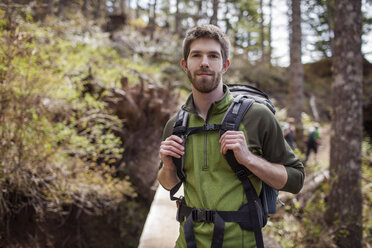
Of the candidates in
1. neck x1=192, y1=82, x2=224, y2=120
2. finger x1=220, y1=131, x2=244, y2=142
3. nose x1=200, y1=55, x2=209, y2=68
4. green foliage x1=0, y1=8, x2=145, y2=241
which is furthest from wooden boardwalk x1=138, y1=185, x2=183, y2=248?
nose x1=200, y1=55, x2=209, y2=68

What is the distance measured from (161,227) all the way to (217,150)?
10.2ft

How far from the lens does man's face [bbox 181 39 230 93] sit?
6.22ft

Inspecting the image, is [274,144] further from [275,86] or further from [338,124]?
[275,86]

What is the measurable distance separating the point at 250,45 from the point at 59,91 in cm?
3018

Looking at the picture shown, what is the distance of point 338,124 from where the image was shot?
20.5 feet

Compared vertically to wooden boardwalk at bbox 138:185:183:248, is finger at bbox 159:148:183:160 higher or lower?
higher

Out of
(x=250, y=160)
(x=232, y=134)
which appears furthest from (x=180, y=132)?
(x=250, y=160)

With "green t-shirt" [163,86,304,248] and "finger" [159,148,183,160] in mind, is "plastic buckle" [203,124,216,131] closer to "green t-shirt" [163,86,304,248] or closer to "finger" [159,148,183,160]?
"green t-shirt" [163,86,304,248]

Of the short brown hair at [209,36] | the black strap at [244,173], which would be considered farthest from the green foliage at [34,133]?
the black strap at [244,173]

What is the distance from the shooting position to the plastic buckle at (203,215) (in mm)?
1739

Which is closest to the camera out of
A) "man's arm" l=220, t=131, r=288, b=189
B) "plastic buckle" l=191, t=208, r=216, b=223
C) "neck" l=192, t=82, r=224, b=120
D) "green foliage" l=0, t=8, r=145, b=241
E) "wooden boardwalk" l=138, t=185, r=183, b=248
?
"man's arm" l=220, t=131, r=288, b=189

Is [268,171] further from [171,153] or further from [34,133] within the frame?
[34,133]

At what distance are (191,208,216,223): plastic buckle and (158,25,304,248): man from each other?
0.03 meters

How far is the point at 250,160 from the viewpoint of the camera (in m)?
1.66
